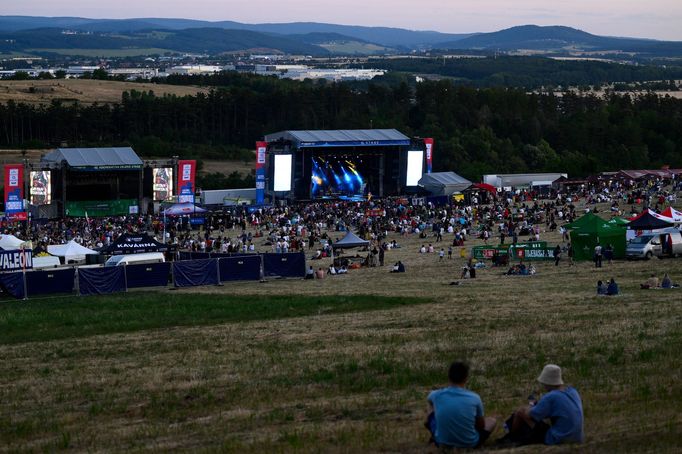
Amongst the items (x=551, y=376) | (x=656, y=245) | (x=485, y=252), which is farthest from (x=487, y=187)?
(x=551, y=376)

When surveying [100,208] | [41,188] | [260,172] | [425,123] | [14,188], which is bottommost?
[100,208]

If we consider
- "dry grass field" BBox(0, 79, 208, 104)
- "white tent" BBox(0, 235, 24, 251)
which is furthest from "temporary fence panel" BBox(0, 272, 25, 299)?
"dry grass field" BBox(0, 79, 208, 104)

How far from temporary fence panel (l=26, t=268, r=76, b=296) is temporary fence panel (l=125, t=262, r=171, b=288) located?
6.17ft

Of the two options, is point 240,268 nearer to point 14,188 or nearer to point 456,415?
point 456,415

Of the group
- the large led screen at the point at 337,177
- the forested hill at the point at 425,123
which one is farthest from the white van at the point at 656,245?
the forested hill at the point at 425,123

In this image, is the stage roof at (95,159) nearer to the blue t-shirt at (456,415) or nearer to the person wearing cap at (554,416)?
the blue t-shirt at (456,415)

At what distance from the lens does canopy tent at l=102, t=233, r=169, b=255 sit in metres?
37.7

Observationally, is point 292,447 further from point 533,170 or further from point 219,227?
point 533,170

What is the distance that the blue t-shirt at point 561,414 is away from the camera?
9672 mm

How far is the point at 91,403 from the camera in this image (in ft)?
48.0

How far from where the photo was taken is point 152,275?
34719 mm

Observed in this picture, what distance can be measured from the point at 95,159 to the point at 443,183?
22948 millimetres

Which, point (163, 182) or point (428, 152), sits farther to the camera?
point (428, 152)

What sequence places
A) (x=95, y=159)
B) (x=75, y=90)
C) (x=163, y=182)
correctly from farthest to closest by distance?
(x=75, y=90) → (x=95, y=159) → (x=163, y=182)
